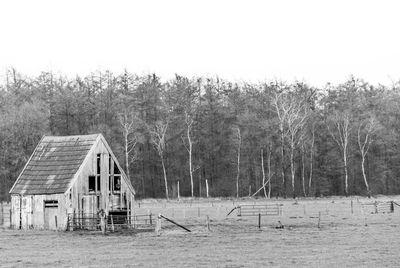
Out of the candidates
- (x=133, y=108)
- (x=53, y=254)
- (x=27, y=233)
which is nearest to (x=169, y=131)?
(x=133, y=108)

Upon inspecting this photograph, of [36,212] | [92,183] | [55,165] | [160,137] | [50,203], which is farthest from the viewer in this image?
[160,137]

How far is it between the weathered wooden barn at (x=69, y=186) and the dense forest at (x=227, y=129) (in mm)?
41637

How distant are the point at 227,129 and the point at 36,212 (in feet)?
182

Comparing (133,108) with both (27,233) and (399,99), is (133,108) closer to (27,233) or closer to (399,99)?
(399,99)

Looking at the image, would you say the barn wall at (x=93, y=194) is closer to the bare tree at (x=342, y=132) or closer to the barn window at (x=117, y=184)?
the barn window at (x=117, y=184)

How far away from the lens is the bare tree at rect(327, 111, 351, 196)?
299 ft

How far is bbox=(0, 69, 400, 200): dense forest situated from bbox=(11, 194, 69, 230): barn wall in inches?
1661

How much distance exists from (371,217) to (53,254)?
30418 mm

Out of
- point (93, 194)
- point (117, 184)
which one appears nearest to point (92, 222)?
point (93, 194)

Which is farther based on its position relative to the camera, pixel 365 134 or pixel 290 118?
pixel 365 134

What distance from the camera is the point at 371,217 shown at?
55.1 metres

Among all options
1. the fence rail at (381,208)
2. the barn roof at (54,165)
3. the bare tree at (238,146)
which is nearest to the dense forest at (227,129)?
the bare tree at (238,146)

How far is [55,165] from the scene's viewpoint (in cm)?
4941

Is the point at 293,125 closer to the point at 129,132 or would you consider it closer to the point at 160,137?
the point at 160,137
